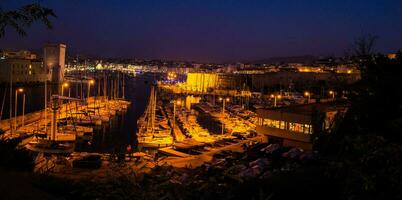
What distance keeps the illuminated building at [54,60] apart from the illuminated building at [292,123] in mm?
44135

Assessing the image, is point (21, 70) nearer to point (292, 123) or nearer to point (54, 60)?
point (54, 60)

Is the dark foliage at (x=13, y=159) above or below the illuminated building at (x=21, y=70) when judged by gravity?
below

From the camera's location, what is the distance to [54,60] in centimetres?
5359

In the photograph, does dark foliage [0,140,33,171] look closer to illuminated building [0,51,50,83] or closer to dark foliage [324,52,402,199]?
dark foliage [324,52,402,199]

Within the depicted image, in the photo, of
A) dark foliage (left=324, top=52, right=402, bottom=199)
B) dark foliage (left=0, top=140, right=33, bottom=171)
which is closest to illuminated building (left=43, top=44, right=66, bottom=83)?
dark foliage (left=0, top=140, right=33, bottom=171)

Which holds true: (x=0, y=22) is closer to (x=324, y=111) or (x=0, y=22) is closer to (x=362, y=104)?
(x=362, y=104)

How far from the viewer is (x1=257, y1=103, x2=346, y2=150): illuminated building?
12711mm

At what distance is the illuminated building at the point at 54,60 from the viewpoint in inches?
2093

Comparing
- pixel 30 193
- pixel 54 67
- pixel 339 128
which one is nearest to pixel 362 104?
pixel 339 128

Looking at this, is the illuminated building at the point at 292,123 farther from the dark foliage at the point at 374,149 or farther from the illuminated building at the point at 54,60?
the illuminated building at the point at 54,60

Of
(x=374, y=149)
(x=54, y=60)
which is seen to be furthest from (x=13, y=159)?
(x=54, y=60)

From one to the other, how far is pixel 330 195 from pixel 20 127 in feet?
50.7

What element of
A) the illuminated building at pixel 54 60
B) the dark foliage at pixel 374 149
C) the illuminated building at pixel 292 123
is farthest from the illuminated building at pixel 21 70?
the dark foliage at pixel 374 149

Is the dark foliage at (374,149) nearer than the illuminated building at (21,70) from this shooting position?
Yes
